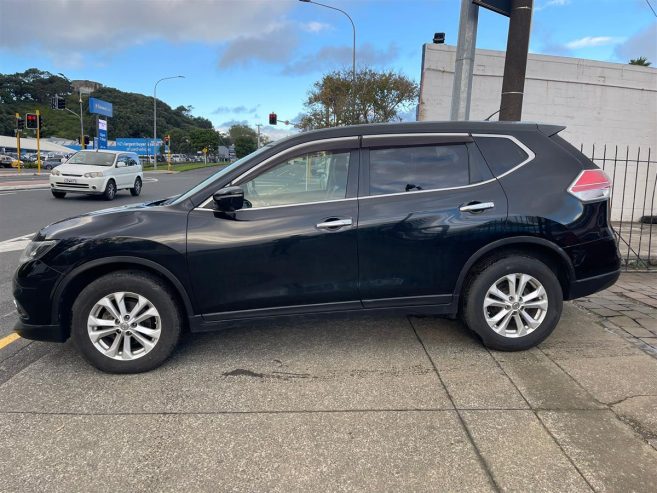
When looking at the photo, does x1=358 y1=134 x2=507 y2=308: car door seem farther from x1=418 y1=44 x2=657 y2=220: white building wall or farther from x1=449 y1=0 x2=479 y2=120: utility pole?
x1=418 y1=44 x2=657 y2=220: white building wall

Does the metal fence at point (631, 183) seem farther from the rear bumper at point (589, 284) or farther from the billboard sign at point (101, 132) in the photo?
the billboard sign at point (101, 132)

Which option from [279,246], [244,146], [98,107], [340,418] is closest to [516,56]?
[279,246]

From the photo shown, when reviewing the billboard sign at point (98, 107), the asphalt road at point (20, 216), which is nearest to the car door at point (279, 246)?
the asphalt road at point (20, 216)

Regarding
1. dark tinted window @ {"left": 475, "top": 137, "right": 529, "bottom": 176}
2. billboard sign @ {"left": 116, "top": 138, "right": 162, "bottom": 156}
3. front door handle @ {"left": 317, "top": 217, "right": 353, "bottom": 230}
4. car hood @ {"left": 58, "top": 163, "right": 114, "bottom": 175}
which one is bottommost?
front door handle @ {"left": 317, "top": 217, "right": 353, "bottom": 230}

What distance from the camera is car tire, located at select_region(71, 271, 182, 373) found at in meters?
3.35

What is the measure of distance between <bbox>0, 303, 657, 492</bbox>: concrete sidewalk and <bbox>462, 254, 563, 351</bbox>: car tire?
0.55 feet

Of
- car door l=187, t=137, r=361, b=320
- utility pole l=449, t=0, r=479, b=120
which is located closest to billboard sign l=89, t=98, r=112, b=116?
utility pole l=449, t=0, r=479, b=120

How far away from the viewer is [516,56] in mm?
6391

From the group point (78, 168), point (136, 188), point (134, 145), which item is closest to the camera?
point (78, 168)

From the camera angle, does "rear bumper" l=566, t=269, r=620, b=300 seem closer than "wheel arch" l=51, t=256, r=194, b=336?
No

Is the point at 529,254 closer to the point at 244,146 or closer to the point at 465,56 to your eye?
the point at 465,56

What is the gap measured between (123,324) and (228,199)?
3.80 feet

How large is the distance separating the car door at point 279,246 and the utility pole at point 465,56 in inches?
155

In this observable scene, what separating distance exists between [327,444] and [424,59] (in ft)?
30.3
